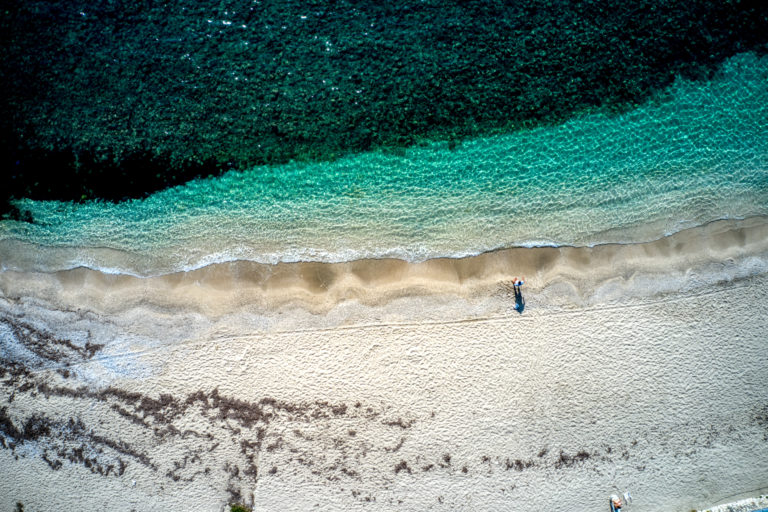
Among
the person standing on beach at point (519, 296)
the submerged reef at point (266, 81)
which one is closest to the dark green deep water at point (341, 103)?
the submerged reef at point (266, 81)

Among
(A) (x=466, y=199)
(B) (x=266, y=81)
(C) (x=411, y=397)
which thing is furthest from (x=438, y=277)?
(B) (x=266, y=81)

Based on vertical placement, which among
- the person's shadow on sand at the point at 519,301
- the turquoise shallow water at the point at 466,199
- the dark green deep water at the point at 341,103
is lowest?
the person's shadow on sand at the point at 519,301

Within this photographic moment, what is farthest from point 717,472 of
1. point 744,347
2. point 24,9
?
point 24,9

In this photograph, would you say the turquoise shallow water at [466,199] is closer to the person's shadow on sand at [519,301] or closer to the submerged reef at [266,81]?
the submerged reef at [266,81]

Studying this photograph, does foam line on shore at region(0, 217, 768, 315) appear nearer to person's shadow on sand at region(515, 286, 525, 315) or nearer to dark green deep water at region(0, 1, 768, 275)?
person's shadow on sand at region(515, 286, 525, 315)

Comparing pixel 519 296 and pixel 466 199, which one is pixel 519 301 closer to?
pixel 519 296

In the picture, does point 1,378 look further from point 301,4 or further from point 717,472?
point 717,472
